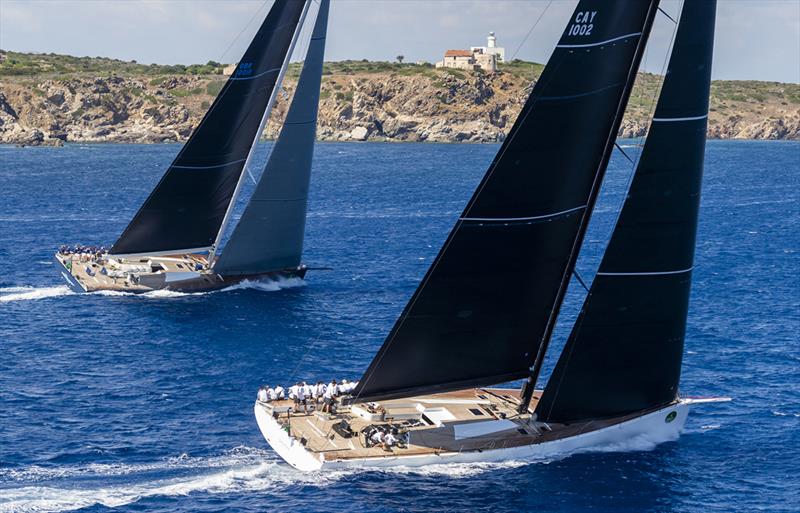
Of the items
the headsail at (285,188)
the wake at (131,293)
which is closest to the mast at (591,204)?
the headsail at (285,188)

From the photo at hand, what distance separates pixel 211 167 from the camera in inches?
2945

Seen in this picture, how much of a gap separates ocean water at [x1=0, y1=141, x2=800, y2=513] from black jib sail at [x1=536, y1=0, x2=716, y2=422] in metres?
2.55

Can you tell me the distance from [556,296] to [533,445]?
576cm

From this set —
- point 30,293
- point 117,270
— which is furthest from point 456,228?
point 30,293

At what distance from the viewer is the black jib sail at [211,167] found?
2891 inches

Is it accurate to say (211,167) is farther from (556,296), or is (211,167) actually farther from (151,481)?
(556,296)

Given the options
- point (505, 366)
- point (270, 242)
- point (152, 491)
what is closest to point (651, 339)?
point (505, 366)

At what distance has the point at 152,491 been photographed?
4044 cm

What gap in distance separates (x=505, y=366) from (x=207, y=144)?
37604 mm

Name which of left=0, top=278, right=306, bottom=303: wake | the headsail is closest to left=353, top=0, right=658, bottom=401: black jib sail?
the headsail

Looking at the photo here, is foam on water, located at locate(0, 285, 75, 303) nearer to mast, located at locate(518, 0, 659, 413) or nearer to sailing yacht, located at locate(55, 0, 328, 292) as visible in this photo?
sailing yacht, located at locate(55, 0, 328, 292)

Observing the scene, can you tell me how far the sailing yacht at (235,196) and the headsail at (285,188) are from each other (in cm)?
6

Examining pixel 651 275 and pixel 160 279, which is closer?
pixel 651 275

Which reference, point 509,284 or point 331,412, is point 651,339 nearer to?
point 509,284
